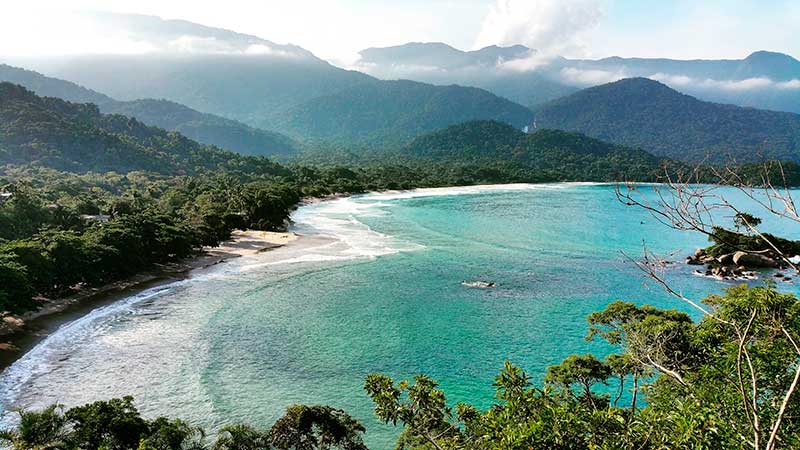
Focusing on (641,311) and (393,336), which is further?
(393,336)

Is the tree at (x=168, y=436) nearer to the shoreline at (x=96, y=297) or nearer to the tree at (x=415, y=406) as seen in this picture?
the tree at (x=415, y=406)

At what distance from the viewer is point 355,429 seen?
15.2 metres

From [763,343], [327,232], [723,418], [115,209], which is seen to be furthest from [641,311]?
[115,209]

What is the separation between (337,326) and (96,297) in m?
15.2

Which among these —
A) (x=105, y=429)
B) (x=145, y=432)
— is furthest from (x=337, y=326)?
(x=105, y=429)

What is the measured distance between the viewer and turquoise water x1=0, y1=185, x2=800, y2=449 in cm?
2047

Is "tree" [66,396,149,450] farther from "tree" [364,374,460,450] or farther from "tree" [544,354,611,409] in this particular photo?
"tree" [544,354,611,409]

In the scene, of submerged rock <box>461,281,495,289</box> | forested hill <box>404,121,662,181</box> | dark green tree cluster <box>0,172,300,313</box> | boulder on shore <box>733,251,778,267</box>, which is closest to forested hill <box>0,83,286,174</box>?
dark green tree cluster <box>0,172,300,313</box>

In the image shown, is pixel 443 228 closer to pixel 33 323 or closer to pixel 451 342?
pixel 451 342

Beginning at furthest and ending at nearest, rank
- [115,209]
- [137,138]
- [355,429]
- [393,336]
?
[137,138] → [115,209] → [393,336] → [355,429]

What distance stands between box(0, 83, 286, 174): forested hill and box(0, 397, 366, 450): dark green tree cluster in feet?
346

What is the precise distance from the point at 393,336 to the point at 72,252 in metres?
19.5

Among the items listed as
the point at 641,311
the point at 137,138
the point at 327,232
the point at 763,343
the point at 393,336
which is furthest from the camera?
the point at 137,138

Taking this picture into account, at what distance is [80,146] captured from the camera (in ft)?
366
